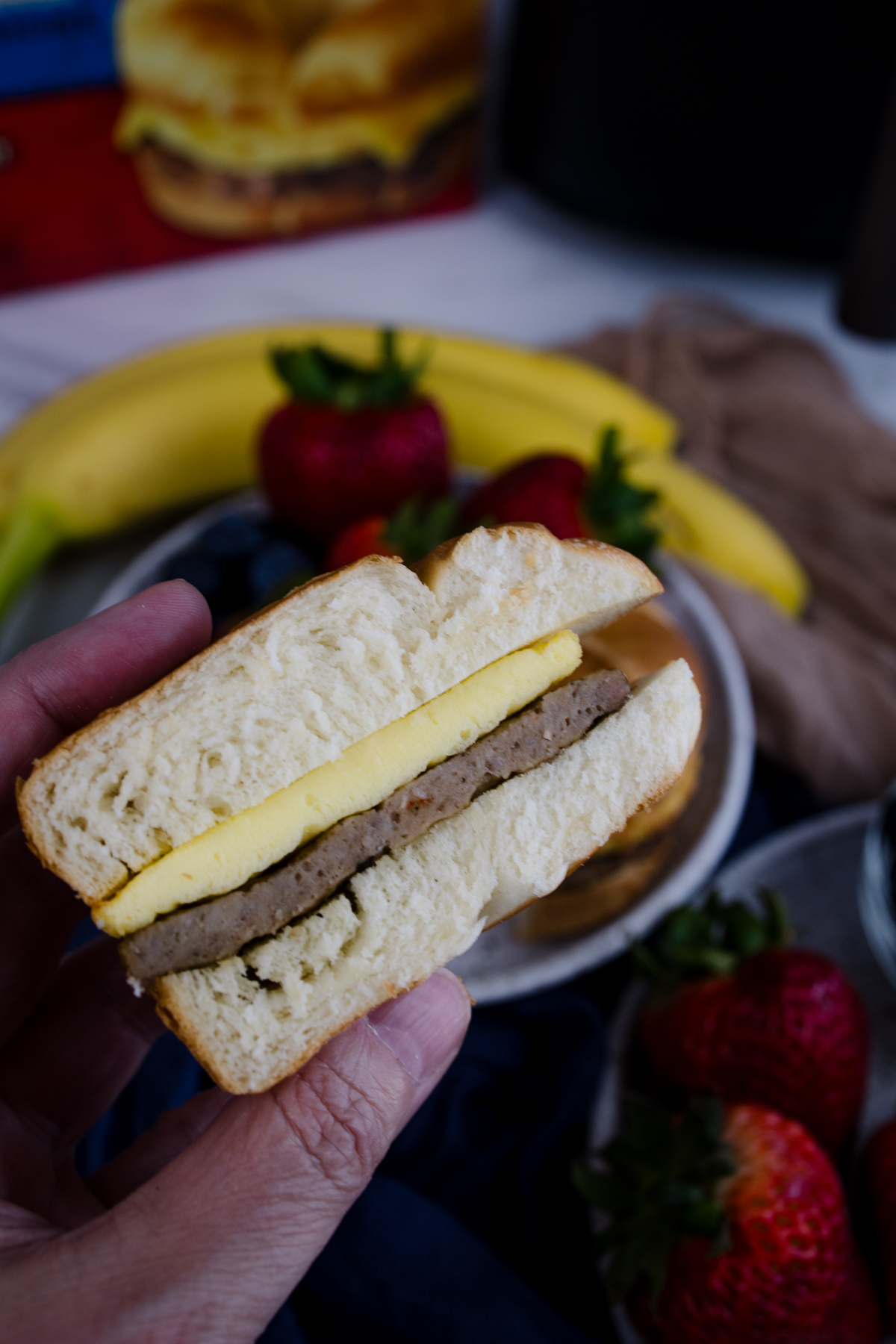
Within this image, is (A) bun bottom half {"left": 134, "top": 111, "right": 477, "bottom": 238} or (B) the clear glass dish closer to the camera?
(B) the clear glass dish

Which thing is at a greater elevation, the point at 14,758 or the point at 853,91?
the point at 853,91

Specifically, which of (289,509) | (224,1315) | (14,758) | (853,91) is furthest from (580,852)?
(853,91)

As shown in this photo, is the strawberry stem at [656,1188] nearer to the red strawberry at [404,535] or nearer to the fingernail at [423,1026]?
the fingernail at [423,1026]

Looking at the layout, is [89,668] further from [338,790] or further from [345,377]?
[345,377]

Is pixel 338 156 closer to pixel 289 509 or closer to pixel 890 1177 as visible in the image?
pixel 289 509

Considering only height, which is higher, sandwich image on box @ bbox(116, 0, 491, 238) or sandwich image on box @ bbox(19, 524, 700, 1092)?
sandwich image on box @ bbox(116, 0, 491, 238)

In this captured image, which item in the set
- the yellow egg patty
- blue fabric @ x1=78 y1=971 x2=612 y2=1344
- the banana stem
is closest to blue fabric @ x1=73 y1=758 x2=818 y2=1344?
blue fabric @ x1=78 y1=971 x2=612 y2=1344

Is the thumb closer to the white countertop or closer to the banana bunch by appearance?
the banana bunch

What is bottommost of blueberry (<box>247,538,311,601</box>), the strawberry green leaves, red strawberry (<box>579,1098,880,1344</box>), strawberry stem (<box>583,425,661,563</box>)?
red strawberry (<box>579,1098,880,1344</box>)

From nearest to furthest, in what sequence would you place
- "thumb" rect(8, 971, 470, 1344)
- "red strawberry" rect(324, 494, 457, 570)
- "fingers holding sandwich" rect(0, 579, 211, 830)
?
1. "thumb" rect(8, 971, 470, 1344)
2. "fingers holding sandwich" rect(0, 579, 211, 830)
3. "red strawberry" rect(324, 494, 457, 570)
